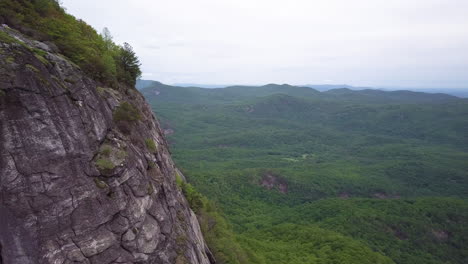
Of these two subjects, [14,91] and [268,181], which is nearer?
[14,91]

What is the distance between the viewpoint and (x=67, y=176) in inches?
642

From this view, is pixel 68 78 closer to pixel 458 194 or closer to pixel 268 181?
pixel 268 181

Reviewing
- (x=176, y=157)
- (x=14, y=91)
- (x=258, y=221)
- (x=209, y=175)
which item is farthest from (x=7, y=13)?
(x=176, y=157)

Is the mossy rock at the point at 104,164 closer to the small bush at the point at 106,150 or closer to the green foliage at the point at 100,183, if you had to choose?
the small bush at the point at 106,150

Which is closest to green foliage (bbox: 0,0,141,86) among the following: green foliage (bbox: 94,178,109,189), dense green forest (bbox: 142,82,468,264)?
green foliage (bbox: 94,178,109,189)

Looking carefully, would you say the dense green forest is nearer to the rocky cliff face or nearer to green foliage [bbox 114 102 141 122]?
the rocky cliff face

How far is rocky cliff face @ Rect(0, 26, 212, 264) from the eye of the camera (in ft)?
47.5

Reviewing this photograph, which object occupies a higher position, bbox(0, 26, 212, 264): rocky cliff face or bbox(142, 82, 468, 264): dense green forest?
bbox(0, 26, 212, 264): rocky cliff face

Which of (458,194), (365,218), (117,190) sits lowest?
(458,194)

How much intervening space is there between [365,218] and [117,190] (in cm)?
8933

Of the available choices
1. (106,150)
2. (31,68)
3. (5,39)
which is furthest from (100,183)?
(5,39)

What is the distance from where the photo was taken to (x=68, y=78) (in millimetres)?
18516

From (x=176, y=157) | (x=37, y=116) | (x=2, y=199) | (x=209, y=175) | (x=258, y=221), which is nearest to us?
(x=2, y=199)

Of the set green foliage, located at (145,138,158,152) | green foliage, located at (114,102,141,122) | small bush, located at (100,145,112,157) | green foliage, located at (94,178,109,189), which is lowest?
green foliage, located at (94,178,109,189)
